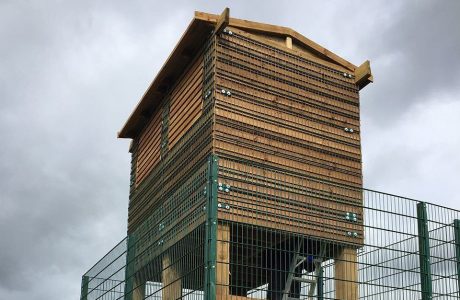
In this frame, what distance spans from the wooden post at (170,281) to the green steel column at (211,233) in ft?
3.00

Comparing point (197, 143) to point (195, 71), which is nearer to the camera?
point (197, 143)

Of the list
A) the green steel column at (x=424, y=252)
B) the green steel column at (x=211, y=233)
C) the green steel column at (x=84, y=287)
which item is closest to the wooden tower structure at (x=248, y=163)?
the green steel column at (x=211, y=233)

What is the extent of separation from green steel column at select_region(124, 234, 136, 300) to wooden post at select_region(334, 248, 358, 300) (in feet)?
13.8

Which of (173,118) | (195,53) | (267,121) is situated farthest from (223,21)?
(173,118)

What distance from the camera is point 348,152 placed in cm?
1956

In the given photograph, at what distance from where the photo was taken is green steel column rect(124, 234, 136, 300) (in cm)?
1450

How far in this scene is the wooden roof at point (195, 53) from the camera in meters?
18.5

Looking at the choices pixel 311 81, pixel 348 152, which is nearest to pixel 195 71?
pixel 311 81

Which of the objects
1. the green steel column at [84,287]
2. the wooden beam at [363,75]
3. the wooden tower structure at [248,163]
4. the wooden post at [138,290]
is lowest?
the wooden post at [138,290]

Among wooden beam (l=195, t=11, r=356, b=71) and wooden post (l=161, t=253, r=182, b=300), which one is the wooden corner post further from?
wooden beam (l=195, t=11, r=356, b=71)

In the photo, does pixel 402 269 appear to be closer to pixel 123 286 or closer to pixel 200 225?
pixel 200 225

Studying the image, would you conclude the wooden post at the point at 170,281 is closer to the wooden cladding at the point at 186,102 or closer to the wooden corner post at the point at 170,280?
the wooden corner post at the point at 170,280

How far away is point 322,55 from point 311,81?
1108 millimetres

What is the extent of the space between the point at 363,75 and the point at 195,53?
195 inches
